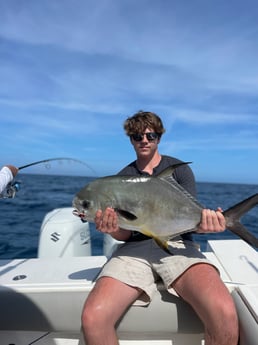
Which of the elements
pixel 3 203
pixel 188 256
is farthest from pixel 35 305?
pixel 3 203

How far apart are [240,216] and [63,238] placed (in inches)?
106

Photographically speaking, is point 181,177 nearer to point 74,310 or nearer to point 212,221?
point 212,221

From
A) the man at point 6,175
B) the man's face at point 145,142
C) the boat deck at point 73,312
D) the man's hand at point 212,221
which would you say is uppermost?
the man's face at point 145,142

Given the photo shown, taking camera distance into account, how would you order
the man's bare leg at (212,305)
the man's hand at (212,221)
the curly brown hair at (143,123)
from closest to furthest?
the man's bare leg at (212,305) → the man's hand at (212,221) → the curly brown hair at (143,123)

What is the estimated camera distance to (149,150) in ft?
9.02

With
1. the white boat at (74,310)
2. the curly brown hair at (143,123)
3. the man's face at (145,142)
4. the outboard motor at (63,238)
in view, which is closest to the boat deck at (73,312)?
the white boat at (74,310)

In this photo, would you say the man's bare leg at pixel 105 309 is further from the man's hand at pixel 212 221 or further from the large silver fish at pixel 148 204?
the man's hand at pixel 212 221

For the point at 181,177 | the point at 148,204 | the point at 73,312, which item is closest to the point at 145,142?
the point at 181,177

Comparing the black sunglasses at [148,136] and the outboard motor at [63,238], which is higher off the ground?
the black sunglasses at [148,136]

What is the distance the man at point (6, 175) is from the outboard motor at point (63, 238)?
5.46ft

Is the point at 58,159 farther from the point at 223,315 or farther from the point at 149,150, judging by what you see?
Answer: the point at 223,315

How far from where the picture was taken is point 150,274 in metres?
2.48

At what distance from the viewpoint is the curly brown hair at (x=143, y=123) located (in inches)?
106

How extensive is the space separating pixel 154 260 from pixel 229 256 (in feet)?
3.26
